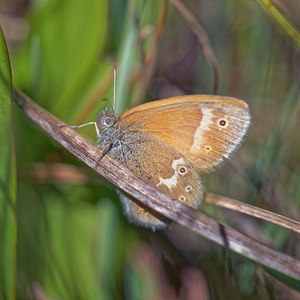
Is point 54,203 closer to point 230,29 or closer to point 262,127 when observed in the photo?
point 262,127

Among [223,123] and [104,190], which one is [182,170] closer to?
[223,123]

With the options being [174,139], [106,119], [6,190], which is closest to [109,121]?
[106,119]

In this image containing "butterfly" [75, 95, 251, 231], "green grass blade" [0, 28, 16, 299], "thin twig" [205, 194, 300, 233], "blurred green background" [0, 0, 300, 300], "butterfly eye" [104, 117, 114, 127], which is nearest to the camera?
"green grass blade" [0, 28, 16, 299]

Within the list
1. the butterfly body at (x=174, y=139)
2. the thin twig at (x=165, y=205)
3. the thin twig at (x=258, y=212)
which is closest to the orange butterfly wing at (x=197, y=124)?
the butterfly body at (x=174, y=139)

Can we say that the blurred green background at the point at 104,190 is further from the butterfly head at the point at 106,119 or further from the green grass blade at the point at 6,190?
the green grass blade at the point at 6,190

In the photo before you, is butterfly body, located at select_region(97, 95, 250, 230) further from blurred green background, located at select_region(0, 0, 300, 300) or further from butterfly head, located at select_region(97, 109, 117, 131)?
Result: blurred green background, located at select_region(0, 0, 300, 300)

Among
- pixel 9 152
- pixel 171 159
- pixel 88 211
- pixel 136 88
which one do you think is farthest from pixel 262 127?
pixel 9 152

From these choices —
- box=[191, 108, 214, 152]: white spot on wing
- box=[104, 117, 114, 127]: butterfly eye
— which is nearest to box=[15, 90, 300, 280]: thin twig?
box=[104, 117, 114, 127]: butterfly eye
